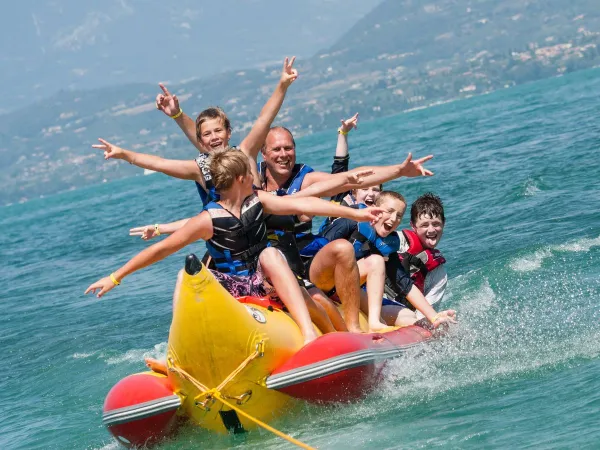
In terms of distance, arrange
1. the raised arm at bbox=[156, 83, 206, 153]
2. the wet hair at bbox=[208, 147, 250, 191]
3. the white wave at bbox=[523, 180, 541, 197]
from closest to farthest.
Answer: the wet hair at bbox=[208, 147, 250, 191]
the raised arm at bbox=[156, 83, 206, 153]
the white wave at bbox=[523, 180, 541, 197]

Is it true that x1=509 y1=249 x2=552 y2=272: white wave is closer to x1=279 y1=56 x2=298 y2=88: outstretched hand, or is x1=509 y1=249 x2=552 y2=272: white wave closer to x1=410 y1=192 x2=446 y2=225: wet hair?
x1=410 y1=192 x2=446 y2=225: wet hair

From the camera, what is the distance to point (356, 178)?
6199 millimetres

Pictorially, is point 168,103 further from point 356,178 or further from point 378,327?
point 378,327

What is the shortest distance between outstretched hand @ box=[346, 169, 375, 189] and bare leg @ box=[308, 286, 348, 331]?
0.82m

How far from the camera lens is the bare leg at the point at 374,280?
7.12 metres

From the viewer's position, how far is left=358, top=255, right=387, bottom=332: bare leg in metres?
7.12

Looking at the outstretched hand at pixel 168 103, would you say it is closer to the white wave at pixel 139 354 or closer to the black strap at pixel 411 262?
the black strap at pixel 411 262

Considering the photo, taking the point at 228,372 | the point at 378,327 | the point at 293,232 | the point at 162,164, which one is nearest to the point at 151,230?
the point at 162,164

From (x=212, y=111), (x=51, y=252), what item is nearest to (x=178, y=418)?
(x=212, y=111)

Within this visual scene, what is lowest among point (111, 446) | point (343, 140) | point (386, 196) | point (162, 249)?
point (111, 446)

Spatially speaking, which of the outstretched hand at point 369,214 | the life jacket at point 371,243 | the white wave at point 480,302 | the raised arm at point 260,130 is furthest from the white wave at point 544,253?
the outstretched hand at point 369,214

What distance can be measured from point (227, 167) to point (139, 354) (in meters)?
4.40

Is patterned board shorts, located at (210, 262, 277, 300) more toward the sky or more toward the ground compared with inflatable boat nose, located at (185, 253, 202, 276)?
more toward the ground

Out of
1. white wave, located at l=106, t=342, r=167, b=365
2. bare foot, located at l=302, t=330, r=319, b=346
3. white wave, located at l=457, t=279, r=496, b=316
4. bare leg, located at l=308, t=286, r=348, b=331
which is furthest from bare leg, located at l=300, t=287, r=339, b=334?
white wave, located at l=106, t=342, r=167, b=365
